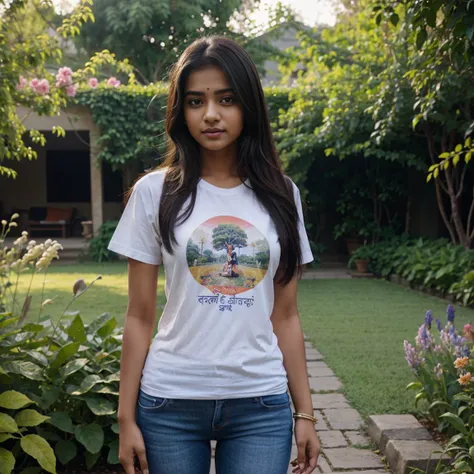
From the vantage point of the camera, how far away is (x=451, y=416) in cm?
330

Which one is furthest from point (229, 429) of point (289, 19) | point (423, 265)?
point (289, 19)

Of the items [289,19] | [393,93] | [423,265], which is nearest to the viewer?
[393,93]

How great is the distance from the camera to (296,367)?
189 centimetres

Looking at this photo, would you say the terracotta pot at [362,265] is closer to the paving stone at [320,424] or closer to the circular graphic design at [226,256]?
the paving stone at [320,424]

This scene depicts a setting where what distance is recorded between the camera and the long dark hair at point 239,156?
5.91ft

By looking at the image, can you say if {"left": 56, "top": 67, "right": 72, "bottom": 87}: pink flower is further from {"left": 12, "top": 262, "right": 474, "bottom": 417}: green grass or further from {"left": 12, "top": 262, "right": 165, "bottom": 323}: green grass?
{"left": 12, "top": 262, "right": 474, "bottom": 417}: green grass

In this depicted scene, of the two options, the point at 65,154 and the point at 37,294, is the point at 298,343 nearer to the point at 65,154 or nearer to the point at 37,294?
the point at 37,294

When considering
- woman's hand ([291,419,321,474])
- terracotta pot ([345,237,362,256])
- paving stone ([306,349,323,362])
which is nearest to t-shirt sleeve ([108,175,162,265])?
woman's hand ([291,419,321,474])

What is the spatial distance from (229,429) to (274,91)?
43.2ft

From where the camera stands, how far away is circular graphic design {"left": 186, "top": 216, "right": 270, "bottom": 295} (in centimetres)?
175

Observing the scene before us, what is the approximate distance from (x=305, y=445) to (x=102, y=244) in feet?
43.6

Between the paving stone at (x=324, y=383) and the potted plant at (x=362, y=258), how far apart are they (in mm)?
7743

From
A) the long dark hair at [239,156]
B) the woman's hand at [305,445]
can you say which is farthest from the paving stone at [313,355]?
the long dark hair at [239,156]

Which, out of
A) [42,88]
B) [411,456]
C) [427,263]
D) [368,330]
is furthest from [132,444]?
[427,263]
